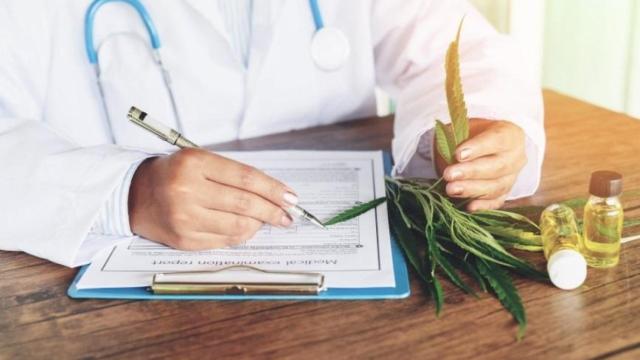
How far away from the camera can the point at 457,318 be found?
29.3 inches

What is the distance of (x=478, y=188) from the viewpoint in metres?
0.95

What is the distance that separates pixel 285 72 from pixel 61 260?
67 cm

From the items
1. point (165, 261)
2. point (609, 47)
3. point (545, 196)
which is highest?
point (165, 261)

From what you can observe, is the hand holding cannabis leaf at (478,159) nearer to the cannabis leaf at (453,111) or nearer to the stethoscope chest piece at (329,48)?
the cannabis leaf at (453,111)

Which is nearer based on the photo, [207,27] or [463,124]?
[463,124]

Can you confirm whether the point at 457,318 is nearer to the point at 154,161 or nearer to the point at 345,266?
the point at 345,266

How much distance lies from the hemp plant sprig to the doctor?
4 centimetres

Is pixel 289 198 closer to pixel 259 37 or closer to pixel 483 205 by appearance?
pixel 483 205

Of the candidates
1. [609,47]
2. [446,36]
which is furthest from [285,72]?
[609,47]

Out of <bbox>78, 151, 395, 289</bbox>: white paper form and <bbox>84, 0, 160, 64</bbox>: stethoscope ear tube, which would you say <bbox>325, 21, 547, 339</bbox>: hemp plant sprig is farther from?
<bbox>84, 0, 160, 64</bbox>: stethoscope ear tube

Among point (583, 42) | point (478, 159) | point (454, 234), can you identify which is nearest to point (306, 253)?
point (454, 234)

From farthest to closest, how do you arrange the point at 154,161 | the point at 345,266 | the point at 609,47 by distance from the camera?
1. the point at 609,47
2. the point at 154,161
3. the point at 345,266

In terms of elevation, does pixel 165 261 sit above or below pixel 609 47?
above

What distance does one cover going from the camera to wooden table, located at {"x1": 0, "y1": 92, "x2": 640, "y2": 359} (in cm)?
70
